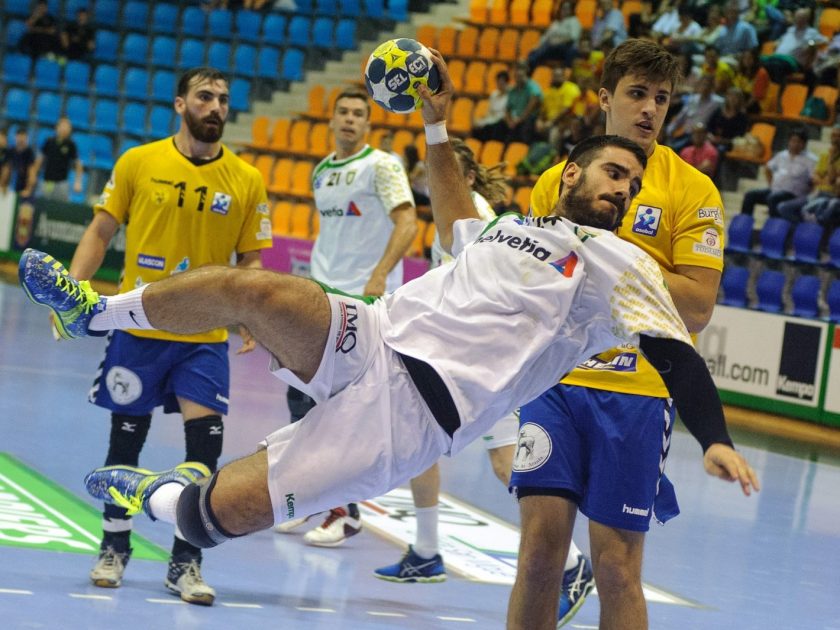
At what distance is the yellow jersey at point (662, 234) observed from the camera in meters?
4.41

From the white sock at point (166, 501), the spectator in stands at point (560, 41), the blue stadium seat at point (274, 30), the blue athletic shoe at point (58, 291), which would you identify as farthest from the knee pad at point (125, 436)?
the blue stadium seat at point (274, 30)

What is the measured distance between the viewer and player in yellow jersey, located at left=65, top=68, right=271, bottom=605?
572 centimetres

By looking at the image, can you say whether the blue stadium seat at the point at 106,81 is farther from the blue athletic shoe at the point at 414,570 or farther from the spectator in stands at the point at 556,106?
the blue athletic shoe at the point at 414,570

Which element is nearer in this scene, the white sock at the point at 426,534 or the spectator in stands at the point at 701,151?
the white sock at the point at 426,534

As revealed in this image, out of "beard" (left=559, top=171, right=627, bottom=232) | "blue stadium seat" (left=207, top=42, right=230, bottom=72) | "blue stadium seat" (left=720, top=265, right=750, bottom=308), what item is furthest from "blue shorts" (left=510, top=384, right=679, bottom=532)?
"blue stadium seat" (left=207, top=42, right=230, bottom=72)

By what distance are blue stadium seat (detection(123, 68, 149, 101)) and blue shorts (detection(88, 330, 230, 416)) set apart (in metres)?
17.4

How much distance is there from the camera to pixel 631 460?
4.31 m

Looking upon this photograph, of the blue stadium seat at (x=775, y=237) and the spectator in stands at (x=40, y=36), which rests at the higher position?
the spectator in stands at (x=40, y=36)

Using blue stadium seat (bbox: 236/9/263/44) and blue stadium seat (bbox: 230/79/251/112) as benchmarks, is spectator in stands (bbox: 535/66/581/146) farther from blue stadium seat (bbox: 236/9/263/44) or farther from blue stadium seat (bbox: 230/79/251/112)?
blue stadium seat (bbox: 236/9/263/44)

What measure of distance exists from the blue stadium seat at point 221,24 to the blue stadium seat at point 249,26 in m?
0.24

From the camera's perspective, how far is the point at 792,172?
14.2 meters

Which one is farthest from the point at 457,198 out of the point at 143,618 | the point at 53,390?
the point at 53,390

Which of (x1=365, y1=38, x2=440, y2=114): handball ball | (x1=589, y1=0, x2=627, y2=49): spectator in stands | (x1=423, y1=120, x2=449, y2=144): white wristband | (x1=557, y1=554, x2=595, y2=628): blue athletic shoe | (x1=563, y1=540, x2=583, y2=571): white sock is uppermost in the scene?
(x1=589, y1=0, x2=627, y2=49): spectator in stands

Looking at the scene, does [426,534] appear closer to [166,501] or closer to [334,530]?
[334,530]
